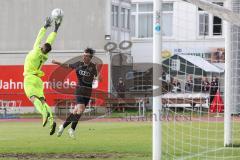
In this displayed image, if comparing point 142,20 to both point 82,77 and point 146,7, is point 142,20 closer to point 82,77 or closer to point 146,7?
point 146,7

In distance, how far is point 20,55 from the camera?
136 ft

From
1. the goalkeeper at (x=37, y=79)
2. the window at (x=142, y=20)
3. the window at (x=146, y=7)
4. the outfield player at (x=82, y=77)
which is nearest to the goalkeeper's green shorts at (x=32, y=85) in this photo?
the goalkeeper at (x=37, y=79)

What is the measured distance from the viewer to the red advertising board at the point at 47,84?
127ft

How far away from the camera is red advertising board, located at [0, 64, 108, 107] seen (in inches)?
1523

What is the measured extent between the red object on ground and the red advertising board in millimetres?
15156

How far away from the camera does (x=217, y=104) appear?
71.0 feet

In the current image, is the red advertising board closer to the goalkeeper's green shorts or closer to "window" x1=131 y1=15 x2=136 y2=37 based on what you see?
"window" x1=131 y1=15 x2=136 y2=37

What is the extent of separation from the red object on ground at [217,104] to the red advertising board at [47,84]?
15.2 metres

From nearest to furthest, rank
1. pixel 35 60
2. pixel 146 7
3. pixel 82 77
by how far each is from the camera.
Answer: pixel 35 60 < pixel 82 77 < pixel 146 7

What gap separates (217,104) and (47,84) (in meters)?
19.2

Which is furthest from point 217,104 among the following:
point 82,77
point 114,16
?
point 114,16

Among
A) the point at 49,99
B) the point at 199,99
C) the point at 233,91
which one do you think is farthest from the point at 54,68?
the point at 233,91

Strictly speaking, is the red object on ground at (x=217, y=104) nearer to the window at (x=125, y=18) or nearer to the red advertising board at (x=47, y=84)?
the red advertising board at (x=47, y=84)

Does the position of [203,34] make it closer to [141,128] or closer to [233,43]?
[141,128]
